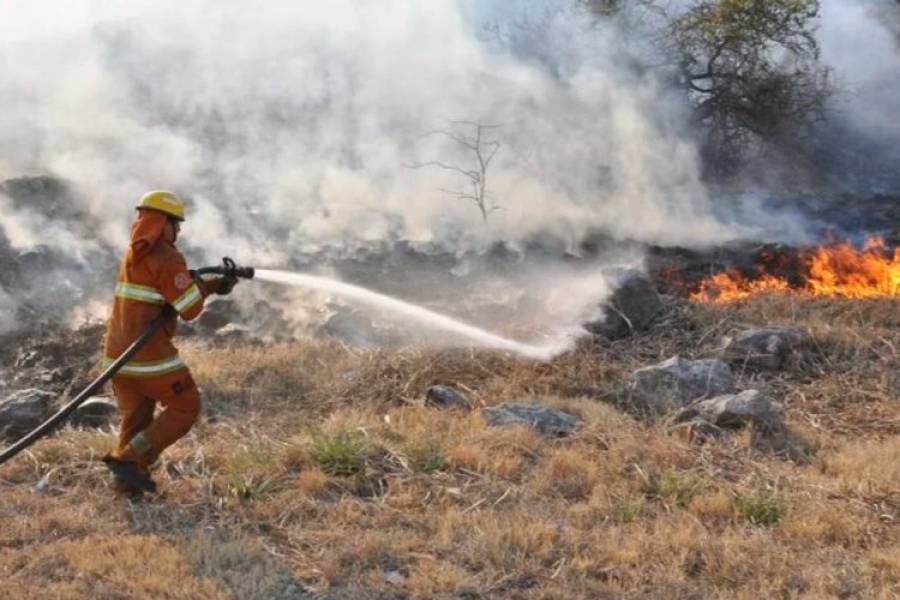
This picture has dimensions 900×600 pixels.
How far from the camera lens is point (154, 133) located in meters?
12.5

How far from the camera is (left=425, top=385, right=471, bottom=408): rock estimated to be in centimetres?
641

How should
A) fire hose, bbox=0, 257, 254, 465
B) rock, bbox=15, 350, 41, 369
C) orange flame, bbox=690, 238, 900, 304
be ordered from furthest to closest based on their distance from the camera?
orange flame, bbox=690, 238, 900, 304
rock, bbox=15, 350, 41, 369
fire hose, bbox=0, 257, 254, 465

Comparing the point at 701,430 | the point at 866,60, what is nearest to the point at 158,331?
the point at 701,430

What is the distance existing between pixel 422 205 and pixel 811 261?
4.60 m

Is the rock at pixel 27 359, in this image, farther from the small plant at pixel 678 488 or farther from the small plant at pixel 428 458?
the small plant at pixel 678 488

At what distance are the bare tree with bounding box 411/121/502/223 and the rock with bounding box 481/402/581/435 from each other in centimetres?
566

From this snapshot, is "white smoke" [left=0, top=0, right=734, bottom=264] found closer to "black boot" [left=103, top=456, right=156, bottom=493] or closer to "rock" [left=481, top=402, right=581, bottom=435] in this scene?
"rock" [left=481, top=402, right=581, bottom=435]

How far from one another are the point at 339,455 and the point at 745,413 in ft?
8.19

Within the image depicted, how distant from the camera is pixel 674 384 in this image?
634 cm

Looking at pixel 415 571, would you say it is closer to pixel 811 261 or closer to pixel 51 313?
pixel 51 313

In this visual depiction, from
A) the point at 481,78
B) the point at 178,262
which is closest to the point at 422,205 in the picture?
the point at 481,78

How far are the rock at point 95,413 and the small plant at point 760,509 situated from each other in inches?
160

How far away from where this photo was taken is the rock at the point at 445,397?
252 inches

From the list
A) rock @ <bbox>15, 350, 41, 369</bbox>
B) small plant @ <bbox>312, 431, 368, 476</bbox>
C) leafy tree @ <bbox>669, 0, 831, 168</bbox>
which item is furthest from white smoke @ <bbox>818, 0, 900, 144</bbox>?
small plant @ <bbox>312, 431, 368, 476</bbox>
